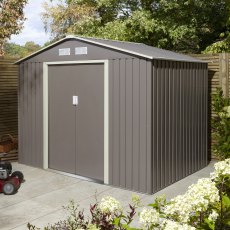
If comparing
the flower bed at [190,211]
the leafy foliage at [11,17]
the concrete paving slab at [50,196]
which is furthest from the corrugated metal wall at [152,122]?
the leafy foliage at [11,17]

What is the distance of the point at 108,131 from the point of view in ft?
26.0

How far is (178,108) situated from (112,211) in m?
5.27

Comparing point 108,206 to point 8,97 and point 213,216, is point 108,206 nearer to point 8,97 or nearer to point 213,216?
point 213,216

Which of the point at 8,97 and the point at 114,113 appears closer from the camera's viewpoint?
the point at 114,113

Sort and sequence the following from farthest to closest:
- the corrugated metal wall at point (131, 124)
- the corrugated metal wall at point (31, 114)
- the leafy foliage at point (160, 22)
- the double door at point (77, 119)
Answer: the leafy foliage at point (160, 22) → the corrugated metal wall at point (31, 114) → the double door at point (77, 119) → the corrugated metal wall at point (131, 124)

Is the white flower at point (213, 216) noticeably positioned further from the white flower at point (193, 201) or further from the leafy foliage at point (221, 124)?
the leafy foliage at point (221, 124)

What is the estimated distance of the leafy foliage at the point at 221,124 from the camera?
901 centimetres

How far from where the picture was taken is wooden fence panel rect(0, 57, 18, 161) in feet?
34.4

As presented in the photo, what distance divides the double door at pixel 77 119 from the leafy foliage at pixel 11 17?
1013cm

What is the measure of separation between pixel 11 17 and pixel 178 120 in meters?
12.7

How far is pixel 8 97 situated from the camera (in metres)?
10.7

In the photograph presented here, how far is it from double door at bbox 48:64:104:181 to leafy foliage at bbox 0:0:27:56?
10133 millimetres

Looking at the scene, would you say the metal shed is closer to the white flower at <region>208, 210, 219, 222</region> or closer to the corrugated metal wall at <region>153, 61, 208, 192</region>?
the corrugated metal wall at <region>153, 61, 208, 192</region>

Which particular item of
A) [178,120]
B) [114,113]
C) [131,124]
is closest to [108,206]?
[131,124]
